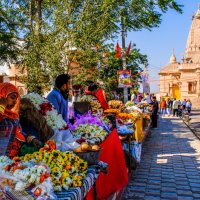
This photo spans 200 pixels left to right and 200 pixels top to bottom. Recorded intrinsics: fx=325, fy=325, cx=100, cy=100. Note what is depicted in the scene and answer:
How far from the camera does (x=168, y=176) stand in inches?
280

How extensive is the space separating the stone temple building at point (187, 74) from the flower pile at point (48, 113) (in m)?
45.8

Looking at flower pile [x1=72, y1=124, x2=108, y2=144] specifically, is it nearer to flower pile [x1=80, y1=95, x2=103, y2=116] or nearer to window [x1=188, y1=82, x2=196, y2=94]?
flower pile [x1=80, y1=95, x2=103, y2=116]

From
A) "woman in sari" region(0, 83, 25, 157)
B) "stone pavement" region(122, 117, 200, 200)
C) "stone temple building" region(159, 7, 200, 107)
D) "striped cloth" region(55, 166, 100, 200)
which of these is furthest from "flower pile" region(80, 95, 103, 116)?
"stone temple building" region(159, 7, 200, 107)

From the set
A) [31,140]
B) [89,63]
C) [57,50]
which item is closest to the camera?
[31,140]

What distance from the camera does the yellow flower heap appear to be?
281cm

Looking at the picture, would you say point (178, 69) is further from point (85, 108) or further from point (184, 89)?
point (85, 108)

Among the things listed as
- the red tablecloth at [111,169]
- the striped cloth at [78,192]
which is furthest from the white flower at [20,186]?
the red tablecloth at [111,169]

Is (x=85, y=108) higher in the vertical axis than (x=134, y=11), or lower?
lower

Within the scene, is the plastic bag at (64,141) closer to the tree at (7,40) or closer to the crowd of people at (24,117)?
the crowd of people at (24,117)

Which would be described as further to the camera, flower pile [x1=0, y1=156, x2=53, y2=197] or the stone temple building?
the stone temple building

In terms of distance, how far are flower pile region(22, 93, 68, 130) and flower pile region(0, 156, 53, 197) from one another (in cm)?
174

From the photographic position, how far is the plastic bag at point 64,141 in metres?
3.82

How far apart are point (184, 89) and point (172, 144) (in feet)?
153

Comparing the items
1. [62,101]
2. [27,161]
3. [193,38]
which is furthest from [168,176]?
[193,38]
